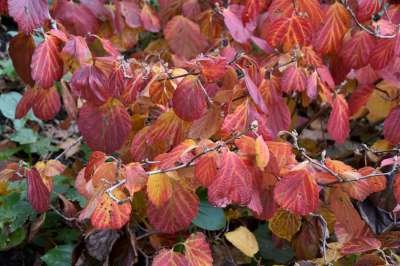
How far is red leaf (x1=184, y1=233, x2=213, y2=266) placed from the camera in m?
1.32

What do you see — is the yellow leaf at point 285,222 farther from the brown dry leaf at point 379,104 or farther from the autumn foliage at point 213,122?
the brown dry leaf at point 379,104

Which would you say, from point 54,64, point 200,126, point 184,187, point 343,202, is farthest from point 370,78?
point 54,64

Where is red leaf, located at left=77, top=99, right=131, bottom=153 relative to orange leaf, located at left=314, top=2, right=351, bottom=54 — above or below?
below

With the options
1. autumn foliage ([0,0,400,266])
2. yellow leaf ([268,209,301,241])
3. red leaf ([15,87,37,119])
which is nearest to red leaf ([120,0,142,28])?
autumn foliage ([0,0,400,266])

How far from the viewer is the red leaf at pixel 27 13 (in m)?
1.33

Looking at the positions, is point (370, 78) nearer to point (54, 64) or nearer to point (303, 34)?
point (303, 34)

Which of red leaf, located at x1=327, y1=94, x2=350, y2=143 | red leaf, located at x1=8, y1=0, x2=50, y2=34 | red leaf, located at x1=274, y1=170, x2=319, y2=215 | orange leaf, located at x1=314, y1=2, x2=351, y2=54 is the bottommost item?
red leaf, located at x1=327, y1=94, x2=350, y2=143

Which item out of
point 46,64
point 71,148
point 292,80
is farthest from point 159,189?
point 71,148

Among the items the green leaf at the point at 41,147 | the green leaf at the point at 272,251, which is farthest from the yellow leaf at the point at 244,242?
the green leaf at the point at 41,147

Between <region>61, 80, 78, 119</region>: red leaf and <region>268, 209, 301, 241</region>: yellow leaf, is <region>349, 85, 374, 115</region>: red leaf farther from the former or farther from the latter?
<region>61, 80, 78, 119</region>: red leaf

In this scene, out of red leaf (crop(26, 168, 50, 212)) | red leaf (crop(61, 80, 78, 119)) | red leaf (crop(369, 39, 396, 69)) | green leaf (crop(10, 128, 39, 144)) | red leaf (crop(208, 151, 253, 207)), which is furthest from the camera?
green leaf (crop(10, 128, 39, 144))

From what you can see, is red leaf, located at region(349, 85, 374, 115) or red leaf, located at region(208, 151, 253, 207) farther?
red leaf, located at region(349, 85, 374, 115)

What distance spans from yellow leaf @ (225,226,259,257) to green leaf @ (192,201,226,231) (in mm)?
56

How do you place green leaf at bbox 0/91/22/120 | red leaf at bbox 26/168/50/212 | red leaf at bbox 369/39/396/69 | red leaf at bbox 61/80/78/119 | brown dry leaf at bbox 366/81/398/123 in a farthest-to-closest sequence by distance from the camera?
green leaf at bbox 0/91/22/120 → brown dry leaf at bbox 366/81/398/123 → red leaf at bbox 61/80/78/119 → red leaf at bbox 369/39/396/69 → red leaf at bbox 26/168/50/212
